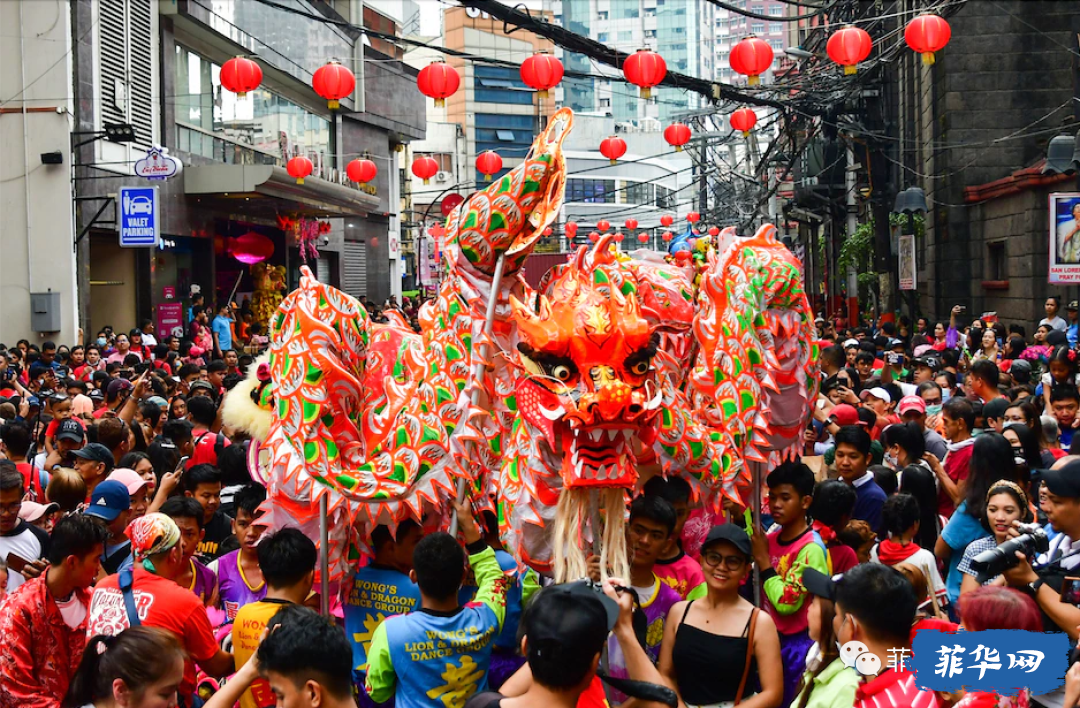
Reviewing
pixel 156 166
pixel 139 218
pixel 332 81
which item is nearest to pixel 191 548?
pixel 332 81

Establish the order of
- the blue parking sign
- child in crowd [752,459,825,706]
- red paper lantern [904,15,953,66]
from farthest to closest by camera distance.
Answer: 1. the blue parking sign
2. red paper lantern [904,15,953,66]
3. child in crowd [752,459,825,706]

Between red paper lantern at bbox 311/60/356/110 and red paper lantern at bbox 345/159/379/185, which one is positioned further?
red paper lantern at bbox 345/159/379/185

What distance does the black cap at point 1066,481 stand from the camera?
13.2 feet

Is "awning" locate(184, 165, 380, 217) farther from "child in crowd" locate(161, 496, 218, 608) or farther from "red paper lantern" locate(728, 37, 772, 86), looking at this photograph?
"child in crowd" locate(161, 496, 218, 608)

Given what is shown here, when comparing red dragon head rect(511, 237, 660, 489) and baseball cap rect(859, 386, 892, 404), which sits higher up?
red dragon head rect(511, 237, 660, 489)

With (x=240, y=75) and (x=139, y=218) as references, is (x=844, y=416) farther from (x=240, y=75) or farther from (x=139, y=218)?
(x=139, y=218)

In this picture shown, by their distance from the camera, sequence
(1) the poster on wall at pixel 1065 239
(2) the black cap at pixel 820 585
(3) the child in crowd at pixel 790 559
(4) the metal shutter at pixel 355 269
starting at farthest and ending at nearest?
1. (4) the metal shutter at pixel 355 269
2. (1) the poster on wall at pixel 1065 239
3. (3) the child in crowd at pixel 790 559
4. (2) the black cap at pixel 820 585

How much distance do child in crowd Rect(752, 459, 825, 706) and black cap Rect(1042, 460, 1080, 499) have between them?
0.89 meters

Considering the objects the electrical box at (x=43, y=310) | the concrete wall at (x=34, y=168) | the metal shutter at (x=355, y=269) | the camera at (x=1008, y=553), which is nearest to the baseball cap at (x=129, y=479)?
the camera at (x=1008, y=553)

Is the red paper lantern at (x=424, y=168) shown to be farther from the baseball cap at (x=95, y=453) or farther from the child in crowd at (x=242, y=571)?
the child in crowd at (x=242, y=571)

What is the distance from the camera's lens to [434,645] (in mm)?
3631

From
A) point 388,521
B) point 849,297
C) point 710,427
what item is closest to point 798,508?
point 710,427

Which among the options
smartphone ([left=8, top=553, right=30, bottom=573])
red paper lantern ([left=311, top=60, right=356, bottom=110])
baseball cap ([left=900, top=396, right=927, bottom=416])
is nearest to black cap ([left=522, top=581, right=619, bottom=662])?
smartphone ([left=8, top=553, right=30, bottom=573])

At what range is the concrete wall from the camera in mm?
16156
